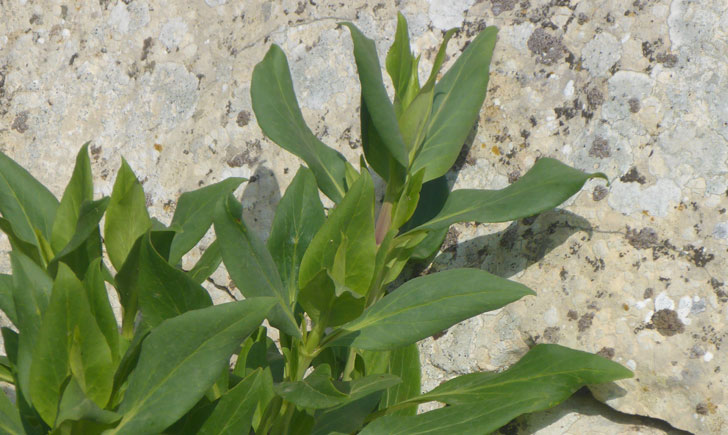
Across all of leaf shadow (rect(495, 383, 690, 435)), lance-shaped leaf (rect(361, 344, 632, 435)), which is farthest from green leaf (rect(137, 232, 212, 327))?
leaf shadow (rect(495, 383, 690, 435))

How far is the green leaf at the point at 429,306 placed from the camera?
1.07 m

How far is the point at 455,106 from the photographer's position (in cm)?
138

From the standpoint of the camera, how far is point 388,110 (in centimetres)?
119

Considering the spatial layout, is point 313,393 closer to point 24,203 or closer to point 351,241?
point 351,241

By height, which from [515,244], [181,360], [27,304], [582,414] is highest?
[27,304]

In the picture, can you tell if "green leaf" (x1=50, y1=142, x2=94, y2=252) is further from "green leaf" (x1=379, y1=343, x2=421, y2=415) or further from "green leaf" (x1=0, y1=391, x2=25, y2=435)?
"green leaf" (x1=379, y1=343, x2=421, y2=415)

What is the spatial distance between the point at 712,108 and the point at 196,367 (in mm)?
954

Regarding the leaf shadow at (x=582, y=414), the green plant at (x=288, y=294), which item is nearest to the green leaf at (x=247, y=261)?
the green plant at (x=288, y=294)

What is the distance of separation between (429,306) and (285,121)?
0.44 meters

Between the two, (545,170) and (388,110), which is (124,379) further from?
(545,170)

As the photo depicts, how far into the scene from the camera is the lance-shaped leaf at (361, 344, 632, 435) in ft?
3.60

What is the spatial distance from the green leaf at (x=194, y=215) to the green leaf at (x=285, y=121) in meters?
0.11

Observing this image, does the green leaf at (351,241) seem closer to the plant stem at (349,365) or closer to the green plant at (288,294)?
the green plant at (288,294)

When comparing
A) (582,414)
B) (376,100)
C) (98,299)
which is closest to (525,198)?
(376,100)
